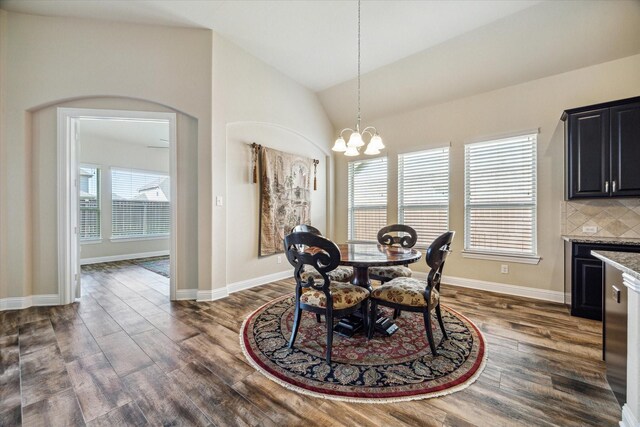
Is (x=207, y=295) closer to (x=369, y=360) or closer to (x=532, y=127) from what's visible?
(x=369, y=360)

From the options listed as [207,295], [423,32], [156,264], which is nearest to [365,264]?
[207,295]

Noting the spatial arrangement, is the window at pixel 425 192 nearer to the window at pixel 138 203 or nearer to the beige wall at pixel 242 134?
the beige wall at pixel 242 134

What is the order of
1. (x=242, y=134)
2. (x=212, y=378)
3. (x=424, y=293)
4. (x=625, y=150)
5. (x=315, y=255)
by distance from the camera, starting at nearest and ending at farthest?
(x=212, y=378) < (x=315, y=255) < (x=424, y=293) < (x=625, y=150) < (x=242, y=134)

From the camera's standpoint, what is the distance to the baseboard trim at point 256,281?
12.1 feet

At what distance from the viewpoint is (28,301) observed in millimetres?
3049

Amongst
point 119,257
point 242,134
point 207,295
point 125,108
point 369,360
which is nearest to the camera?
point 369,360

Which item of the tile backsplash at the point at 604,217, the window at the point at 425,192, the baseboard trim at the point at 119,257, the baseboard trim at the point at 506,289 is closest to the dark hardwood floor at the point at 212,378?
the baseboard trim at the point at 506,289

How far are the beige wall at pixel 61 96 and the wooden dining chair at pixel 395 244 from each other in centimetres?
215

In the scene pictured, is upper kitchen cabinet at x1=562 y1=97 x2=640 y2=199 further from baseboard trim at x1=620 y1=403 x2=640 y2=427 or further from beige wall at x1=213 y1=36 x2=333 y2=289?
beige wall at x1=213 y1=36 x2=333 y2=289

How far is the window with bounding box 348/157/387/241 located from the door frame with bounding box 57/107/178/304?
3.17 metres

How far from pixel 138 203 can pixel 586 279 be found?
8565mm

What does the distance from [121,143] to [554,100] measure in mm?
8401

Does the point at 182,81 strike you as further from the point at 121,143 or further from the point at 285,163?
the point at 121,143

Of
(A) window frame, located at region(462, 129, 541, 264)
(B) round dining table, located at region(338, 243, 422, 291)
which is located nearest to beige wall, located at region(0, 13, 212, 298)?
(B) round dining table, located at region(338, 243, 422, 291)
